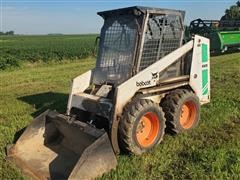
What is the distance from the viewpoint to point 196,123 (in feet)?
21.9

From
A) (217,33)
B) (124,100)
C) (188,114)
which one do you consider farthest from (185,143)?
(217,33)

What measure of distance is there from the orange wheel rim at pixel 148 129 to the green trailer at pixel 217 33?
12.8m

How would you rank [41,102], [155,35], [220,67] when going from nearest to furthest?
[155,35], [41,102], [220,67]

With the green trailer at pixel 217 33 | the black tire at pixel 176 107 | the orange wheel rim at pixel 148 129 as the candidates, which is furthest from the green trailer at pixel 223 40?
the orange wheel rim at pixel 148 129

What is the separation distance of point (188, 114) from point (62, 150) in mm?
2421

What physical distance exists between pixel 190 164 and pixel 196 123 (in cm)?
171

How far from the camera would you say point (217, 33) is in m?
18.8

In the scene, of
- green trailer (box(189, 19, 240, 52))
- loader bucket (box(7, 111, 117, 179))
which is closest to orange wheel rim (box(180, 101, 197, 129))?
loader bucket (box(7, 111, 117, 179))

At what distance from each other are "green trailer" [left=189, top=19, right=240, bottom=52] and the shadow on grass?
9606 millimetres

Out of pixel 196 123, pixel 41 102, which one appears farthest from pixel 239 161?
pixel 41 102

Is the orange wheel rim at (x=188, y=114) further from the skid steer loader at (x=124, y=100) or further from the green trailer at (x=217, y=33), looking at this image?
the green trailer at (x=217, y=33)

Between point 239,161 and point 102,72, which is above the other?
point 102,72

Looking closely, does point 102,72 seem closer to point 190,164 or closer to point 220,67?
point 190,164

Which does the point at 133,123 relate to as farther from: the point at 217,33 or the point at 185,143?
the point at 217,33
